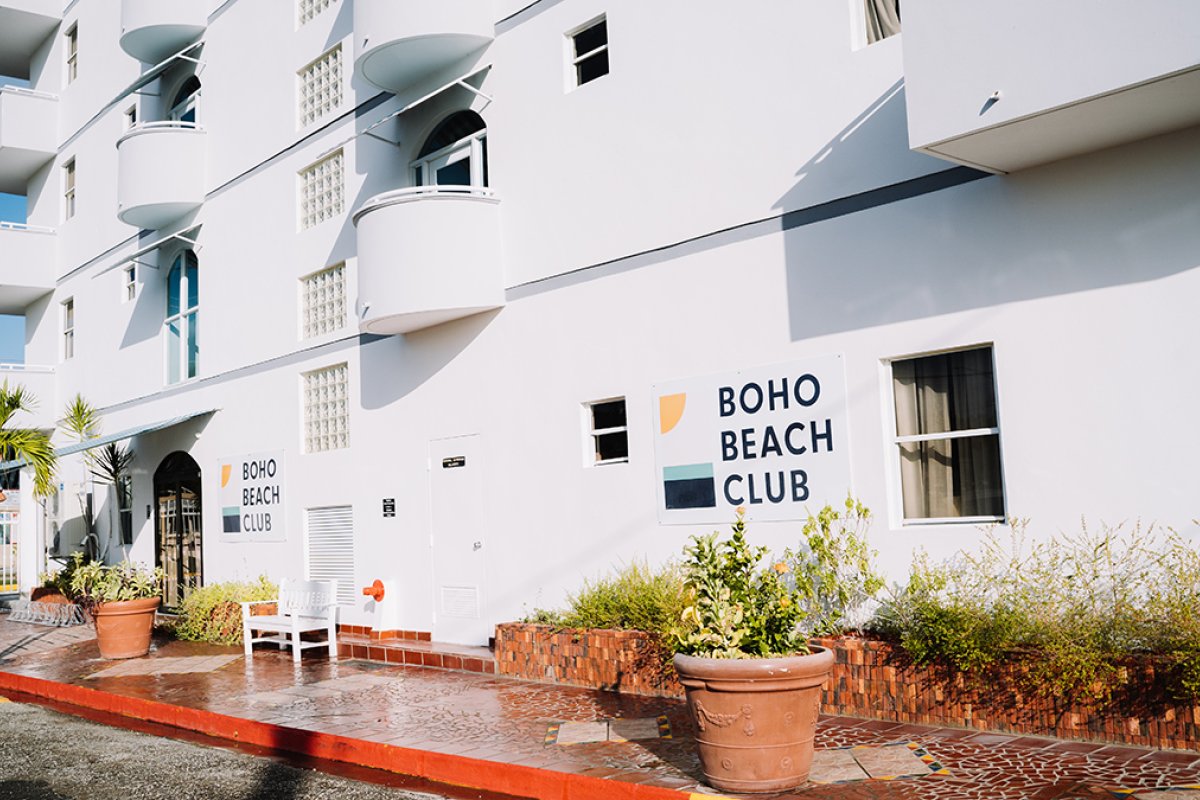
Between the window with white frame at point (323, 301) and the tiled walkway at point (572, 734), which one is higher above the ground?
the window with white frame at point (323, 301)

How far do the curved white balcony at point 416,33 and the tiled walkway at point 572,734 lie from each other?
7421 millimetres

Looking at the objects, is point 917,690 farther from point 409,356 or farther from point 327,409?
point 327,409

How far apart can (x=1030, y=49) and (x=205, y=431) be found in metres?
15.3

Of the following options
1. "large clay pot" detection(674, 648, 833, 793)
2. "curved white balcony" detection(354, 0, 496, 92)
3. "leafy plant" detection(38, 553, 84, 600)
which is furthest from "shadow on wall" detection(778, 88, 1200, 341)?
"leafy plant" detection(38, 553, 84, 600)

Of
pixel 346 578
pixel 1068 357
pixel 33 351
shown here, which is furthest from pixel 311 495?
pixel 33 351

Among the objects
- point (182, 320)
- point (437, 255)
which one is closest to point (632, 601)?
point (437, 255)

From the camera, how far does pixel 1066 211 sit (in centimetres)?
831

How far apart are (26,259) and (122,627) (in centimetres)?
1364

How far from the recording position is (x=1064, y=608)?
7.90 meters

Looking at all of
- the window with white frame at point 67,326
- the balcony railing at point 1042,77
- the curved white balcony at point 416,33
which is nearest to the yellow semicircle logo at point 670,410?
the balcony railing at point 1042,77

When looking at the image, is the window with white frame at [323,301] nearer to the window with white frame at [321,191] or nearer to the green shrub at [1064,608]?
the window with white frame at [321,191]

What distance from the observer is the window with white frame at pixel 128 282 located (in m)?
21.9

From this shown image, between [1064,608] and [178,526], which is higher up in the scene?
[178,526]

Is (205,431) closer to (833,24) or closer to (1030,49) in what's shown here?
(833,24)
